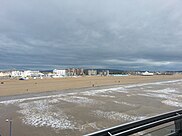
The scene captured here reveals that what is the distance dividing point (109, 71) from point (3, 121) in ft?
604

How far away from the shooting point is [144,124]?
4.04 metres

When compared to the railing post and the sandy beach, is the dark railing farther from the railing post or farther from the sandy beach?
the sandy beach

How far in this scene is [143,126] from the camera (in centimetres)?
390

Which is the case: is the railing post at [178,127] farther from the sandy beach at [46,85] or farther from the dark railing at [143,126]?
the sandy beach at [46,85]

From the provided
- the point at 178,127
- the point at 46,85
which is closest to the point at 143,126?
the point at 178,127

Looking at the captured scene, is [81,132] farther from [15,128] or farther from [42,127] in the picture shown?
[15,128]

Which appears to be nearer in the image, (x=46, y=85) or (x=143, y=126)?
(x=143, y=126)

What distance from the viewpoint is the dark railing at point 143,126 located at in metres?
3.45

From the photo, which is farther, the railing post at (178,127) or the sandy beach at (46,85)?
the sandy beach at (46,85)

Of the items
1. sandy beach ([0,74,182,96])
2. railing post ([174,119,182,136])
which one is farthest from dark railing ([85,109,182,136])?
sandy beach ([0,74,182,96])

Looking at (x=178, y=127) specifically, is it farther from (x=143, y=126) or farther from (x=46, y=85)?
(x=46, y=85)

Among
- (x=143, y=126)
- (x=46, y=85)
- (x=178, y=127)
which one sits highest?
(x=143, y=126)

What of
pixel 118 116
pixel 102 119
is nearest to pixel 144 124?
pixel 102 119

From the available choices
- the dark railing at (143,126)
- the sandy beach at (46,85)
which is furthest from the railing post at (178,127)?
the sandy beach at (46,85)
